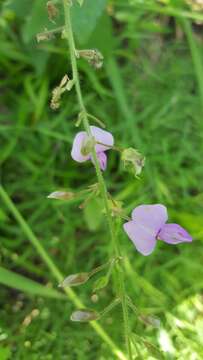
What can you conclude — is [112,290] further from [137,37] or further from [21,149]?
[137,37]

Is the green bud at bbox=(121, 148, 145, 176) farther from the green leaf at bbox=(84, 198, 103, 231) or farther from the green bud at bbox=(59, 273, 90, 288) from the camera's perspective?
the green leaf at bbox=(84, 198, 103, 231)

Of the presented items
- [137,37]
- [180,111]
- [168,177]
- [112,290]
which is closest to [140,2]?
[137,37]

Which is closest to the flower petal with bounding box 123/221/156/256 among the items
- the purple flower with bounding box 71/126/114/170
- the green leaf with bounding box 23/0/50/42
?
the purple flower with bounding box 71/126/114/170

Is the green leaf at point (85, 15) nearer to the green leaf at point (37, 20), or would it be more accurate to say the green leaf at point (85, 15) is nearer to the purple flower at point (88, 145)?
the green leaf at point (37, 20)

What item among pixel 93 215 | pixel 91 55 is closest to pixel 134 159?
pixel 91 55

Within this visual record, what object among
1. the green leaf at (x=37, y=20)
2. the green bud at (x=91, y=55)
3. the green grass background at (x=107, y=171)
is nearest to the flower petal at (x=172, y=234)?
the green bud at (x=91, y=55)

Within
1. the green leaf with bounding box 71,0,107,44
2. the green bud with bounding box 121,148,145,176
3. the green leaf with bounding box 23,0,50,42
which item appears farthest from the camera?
the green leaf with bounding box 23,0,50,42
